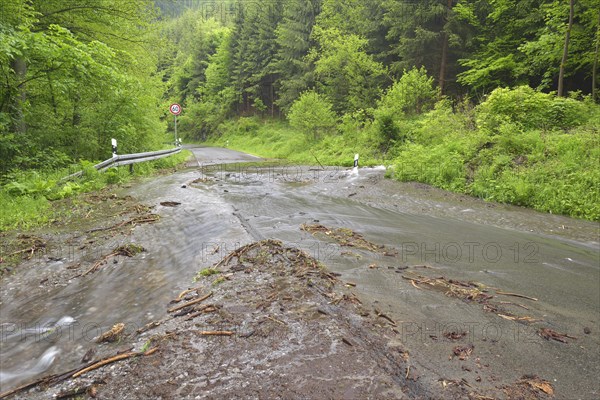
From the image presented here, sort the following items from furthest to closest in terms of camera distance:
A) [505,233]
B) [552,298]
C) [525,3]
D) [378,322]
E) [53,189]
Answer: [525,3] < [53,189] < [505,233] < [552,298] < [378,322]

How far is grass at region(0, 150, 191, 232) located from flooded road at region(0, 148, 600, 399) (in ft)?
6.15

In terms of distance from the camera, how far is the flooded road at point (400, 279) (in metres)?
3.02

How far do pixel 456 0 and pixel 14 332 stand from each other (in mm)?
28212

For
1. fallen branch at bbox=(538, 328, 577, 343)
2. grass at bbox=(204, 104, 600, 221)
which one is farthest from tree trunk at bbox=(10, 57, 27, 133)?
fallen branch at bbox=(538, 328, 577, 343)

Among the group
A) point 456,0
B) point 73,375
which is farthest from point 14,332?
point 456,0

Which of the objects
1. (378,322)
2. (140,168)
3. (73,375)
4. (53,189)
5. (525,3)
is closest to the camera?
(73,375)

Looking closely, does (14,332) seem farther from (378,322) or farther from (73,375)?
(378,322)

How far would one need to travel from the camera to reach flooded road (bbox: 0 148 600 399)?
9.89 feet

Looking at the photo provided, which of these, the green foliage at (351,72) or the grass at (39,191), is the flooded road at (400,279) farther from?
the green foliage at (351,72)

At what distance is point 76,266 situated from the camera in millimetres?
4957

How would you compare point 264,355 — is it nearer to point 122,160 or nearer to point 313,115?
point 122,160

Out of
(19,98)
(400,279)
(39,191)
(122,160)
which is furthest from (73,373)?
(122,160)

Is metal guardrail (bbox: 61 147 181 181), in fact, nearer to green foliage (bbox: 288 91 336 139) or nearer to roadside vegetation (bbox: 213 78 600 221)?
roadside vegetation (bbox: 213 78 600 221)

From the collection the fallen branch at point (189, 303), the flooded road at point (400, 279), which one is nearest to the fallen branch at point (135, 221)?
the flooded road at point (400, 279)
